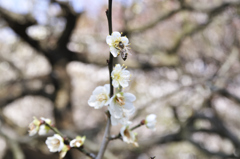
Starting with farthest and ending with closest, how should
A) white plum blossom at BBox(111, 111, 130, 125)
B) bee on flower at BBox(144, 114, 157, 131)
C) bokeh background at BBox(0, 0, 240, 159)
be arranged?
bokeh background at BBox(0, 0, 240, 159) → bee on flower at BBox(144, 114, 157, 131) → white plum blossom at BBox(111, 111, 130, 125)

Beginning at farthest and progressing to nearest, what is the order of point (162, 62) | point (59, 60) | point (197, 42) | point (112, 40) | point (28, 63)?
point (28, 63) → point (197, 42) → point (59, 60) → point (162, 62) → point (112, 40)

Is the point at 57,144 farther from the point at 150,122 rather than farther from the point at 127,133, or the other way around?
the point at 150,122

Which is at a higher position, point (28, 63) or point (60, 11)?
point (28, 63)

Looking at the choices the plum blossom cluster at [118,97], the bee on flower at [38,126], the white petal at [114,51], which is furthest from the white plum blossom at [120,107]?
the bee on flower at [38,126]

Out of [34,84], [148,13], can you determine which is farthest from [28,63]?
[148,13]

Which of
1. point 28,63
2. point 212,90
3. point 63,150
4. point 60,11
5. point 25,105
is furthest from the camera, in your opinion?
point 25,105

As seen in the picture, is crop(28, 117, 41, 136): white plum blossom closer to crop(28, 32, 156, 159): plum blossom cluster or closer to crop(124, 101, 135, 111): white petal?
crop(28, 32, 156, 159): plum blossom cluster

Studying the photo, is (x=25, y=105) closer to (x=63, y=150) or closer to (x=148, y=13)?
(x=148, y=13)

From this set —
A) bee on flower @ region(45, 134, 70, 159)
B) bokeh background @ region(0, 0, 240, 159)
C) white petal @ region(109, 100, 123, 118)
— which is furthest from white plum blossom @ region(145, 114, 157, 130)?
bokeh background @ region(0, 0, 240, 159)
